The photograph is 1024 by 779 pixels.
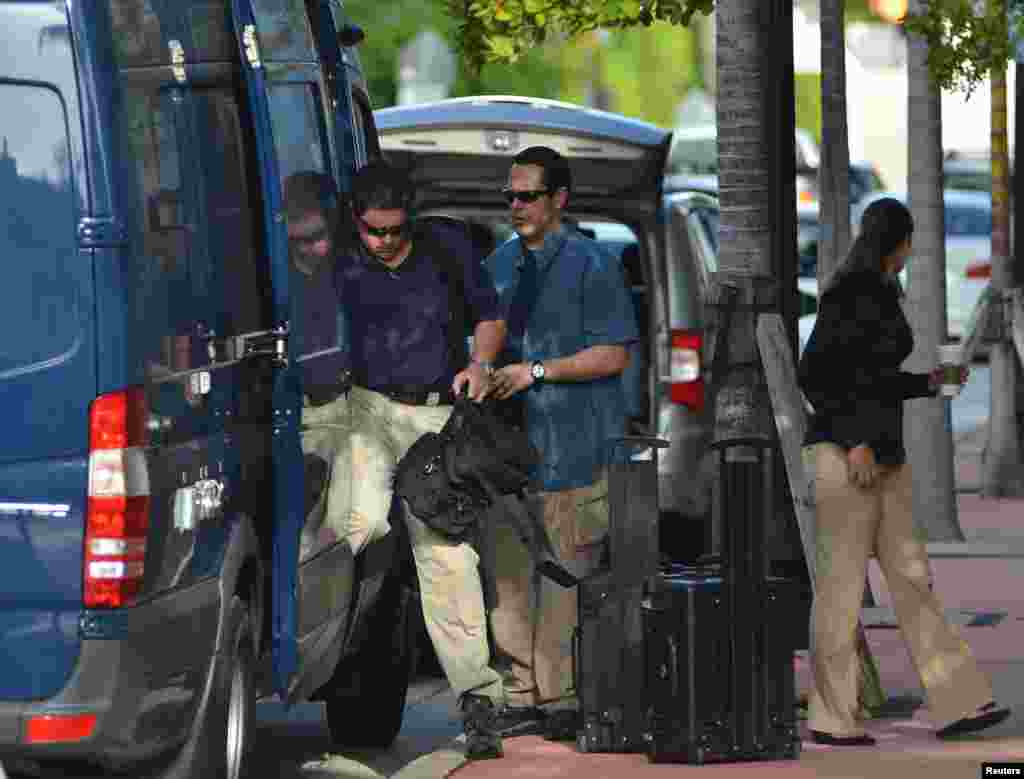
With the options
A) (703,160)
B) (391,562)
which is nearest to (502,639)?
(391,562)

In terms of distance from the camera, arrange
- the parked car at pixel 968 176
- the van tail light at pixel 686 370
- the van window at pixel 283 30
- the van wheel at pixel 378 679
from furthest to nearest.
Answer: the parked car at pixel 968 176 < the van tail light at pixel 686 370 < the van wheel at pixel 378 679 < the van window at pixel 283 30

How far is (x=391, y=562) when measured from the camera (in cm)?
995

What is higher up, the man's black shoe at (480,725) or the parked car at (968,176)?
the parked car at (968,176)

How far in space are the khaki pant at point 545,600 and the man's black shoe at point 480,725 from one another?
593 mm

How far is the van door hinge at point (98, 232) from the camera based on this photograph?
7.07 meters

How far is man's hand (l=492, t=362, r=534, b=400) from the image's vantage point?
9.70m

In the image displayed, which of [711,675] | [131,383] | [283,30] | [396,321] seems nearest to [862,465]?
[711,675]

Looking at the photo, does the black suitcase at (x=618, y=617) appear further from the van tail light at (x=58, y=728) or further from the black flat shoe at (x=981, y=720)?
the van tail light at (x=58, y=728)

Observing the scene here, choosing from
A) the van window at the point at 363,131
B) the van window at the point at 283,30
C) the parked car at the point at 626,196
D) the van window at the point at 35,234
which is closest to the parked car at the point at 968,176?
the parked car at the point at 626,196

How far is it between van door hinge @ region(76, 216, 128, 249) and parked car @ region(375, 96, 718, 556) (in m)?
6.02

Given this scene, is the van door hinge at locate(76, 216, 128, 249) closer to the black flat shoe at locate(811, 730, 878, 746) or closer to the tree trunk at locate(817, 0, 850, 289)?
the black flat shoe at locate(811, 730, 878, 746)

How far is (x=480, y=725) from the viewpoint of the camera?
9.48m

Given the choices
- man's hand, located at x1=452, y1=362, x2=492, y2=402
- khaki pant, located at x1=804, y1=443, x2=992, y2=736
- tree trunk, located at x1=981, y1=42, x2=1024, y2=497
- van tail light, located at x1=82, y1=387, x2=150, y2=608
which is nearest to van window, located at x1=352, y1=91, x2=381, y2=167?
man's hand, located at x1=452, y1=362, x2=492, y2=402

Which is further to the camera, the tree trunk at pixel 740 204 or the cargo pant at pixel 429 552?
the tree trunk at pixel 740 204
